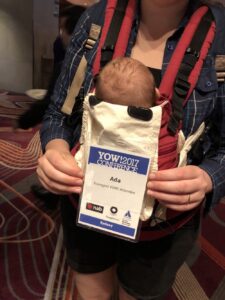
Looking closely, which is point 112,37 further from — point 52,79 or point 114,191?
point 52,79

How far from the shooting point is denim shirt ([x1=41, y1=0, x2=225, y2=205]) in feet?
2.53

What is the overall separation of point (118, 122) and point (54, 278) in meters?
1.15

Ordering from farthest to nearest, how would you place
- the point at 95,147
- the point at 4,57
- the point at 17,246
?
the point at 4,57 < the point at 17,246 < the point at 95,147

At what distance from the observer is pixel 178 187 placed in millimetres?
667

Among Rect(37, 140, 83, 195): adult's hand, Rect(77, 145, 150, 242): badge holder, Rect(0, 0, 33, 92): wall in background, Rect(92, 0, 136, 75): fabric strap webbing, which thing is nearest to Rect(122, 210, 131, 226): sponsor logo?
Rect(77, 145, 150, 242): badge holder

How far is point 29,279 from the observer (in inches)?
63.7

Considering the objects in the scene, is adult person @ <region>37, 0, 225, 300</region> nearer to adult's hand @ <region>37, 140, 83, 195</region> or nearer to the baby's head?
adult's hand @ <region>37, 140, 83, 195</region>

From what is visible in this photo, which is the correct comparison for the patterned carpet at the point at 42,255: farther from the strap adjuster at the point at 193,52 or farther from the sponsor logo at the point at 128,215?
the strap adjuster at the point at 193,52

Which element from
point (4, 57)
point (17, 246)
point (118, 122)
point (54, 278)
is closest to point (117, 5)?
point (118, 122)

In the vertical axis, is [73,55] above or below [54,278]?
above

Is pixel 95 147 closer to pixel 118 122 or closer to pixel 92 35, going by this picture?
pixel 118 122

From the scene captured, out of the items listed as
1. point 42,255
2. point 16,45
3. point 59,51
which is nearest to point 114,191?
point 42,255

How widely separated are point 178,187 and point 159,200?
5 cm

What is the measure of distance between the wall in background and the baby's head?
5.10m
